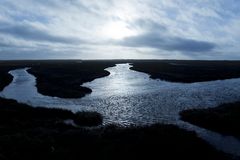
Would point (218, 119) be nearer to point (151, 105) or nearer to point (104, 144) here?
point (151, 105)

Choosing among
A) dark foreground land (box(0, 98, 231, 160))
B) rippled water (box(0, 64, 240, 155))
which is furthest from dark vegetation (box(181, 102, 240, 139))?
dark foreground land (box(0, 98, 231, 160))

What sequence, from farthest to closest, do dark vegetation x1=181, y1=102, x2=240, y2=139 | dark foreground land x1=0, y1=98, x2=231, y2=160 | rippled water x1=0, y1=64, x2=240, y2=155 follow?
1. dark vegetation x1=181, y1=102, x2=240, y2=139
2. rippled water x1=0, y1=64, x2=240, y2=155
3. dark foreground land x1=0, y1=98, x2=231, y2=160

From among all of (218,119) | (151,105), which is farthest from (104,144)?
(151,105)

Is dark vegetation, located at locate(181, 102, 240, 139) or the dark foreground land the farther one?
dark vegetation, located at locate(181, 102, 240, 139)

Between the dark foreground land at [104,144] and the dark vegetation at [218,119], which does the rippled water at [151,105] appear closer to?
the dark vegetation at [218,119]

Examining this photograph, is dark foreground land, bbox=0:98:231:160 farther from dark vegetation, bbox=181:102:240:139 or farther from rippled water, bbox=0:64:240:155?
dark vegetation, bbox=181:102:240:139

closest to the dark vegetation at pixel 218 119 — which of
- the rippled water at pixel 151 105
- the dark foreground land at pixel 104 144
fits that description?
the rippled water at pixel 151 105
